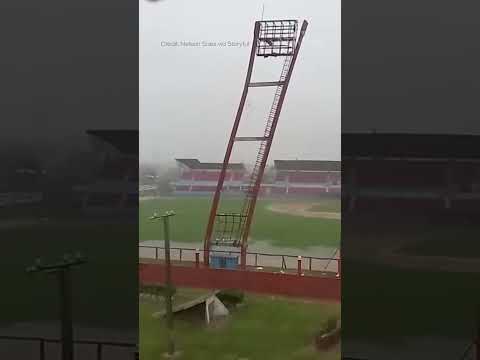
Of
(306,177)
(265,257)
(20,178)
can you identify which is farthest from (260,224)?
(20,178)

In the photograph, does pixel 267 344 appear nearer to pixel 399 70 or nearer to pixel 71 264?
pixel 71 264

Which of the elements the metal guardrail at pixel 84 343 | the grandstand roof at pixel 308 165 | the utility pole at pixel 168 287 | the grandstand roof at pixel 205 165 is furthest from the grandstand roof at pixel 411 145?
the metal guardrail at pixel 84 343

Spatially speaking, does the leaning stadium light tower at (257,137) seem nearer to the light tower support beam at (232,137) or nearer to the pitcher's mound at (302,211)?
the light tower support beam at (232,137)

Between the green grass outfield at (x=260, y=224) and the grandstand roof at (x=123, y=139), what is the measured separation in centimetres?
23

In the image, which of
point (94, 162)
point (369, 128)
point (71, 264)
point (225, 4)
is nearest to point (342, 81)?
point (369, 128)

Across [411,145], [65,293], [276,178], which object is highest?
[411,145]

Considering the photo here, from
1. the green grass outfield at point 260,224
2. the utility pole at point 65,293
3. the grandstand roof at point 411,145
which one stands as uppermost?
the grandstand roof at point 411,145

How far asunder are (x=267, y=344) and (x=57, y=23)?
5.25 feet

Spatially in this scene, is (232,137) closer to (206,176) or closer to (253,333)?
(206,176)

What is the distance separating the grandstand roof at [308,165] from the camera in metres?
1.78

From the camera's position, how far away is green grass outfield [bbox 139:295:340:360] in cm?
181

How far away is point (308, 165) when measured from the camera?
70.6 inches

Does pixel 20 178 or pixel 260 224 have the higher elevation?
pixel 20 178

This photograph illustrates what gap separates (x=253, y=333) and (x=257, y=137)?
2.62 feet
